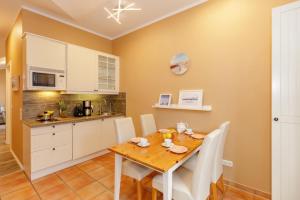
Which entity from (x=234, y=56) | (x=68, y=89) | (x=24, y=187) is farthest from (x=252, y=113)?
(x=24, y=187)

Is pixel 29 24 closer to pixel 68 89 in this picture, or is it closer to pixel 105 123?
pixel 68 89

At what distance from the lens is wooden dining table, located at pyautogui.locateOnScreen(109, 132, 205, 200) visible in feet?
3.99

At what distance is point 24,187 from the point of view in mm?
2078

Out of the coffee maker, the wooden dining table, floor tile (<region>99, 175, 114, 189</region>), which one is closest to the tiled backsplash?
the coffee maker

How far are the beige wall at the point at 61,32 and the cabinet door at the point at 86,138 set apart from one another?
5.80ft

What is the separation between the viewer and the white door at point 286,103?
5.08ft

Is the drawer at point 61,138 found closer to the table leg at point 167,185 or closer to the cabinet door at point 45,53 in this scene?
the cabinet door at point 45,53

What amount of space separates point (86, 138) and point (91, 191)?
1.08 metres

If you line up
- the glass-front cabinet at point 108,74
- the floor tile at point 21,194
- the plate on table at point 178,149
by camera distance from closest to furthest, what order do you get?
the plate on table at point 178,149
the floor tile at point 21,194
the glass-front cabinet at point 108,74

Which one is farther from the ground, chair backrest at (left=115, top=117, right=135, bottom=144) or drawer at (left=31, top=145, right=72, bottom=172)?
chair backrest at (left=115, top=117, right=135, bottom=144)

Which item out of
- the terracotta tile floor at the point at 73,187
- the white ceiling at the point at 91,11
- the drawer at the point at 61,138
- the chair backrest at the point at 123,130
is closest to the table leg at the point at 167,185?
the terracotta tile floor at the point at 73,187

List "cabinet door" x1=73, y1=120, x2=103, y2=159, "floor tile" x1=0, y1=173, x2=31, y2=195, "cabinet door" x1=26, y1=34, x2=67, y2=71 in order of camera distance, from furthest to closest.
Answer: "cabinet door" x1=73, y1=120, x2=103, y2=159 → "cabinet door" x1=26, y1=34, x2=67, y2=71 → "floor tile" x1=0, y1=173, x2=31, y2=195

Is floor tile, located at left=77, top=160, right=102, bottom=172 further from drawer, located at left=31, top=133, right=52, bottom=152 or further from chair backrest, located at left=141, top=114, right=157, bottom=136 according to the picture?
chair backrest, located at left=141, top=114, right=157, bottom=136

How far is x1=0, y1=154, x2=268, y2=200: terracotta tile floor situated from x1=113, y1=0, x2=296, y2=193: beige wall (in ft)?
1.87
